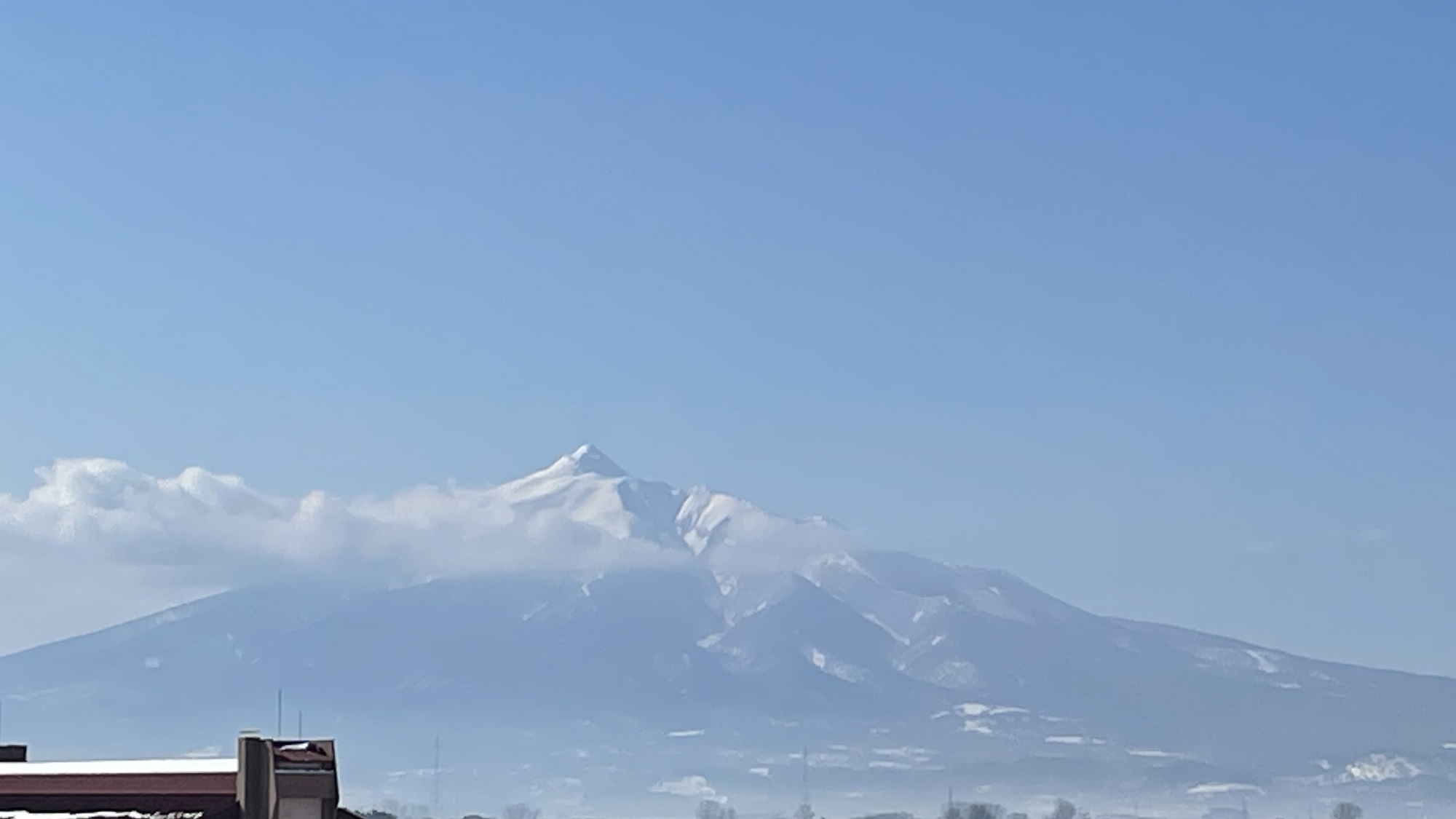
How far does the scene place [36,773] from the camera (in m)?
35.3

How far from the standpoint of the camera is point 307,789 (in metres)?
32.2

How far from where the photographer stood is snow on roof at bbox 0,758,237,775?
33562 mm

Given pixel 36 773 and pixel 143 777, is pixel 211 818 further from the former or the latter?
pixel 36 773

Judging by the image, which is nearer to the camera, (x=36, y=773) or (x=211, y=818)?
(x=211, y=818)

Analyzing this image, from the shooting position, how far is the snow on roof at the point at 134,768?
110 ft

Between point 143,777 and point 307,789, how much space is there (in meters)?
3.05

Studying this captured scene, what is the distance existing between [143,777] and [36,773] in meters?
2.64

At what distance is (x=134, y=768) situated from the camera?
34188 mm

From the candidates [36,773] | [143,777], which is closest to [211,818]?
[143,777]

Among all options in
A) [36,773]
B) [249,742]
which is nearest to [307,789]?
[249,742]

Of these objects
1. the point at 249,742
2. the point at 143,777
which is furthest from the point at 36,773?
the point at 249,742

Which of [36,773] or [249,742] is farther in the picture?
[36,773]

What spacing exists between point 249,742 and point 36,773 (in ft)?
16.5

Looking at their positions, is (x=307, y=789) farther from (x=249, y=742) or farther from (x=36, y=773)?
(x=36, y=773)
